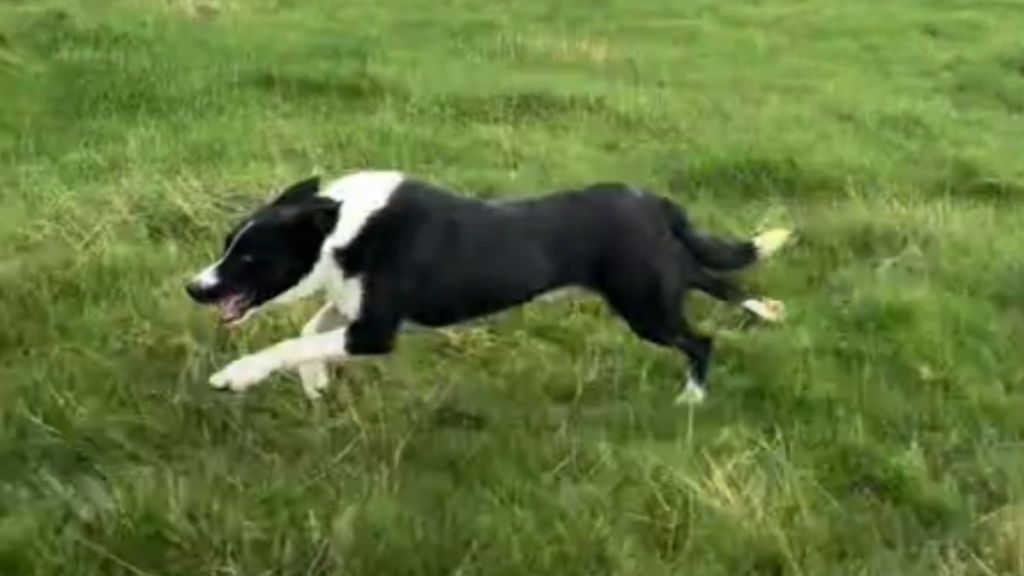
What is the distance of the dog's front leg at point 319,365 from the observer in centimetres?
642

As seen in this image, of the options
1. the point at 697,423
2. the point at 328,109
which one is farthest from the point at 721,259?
the point at 328,109

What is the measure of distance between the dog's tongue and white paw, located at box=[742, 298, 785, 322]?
7.44ft

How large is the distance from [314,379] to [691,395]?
4.57 ft

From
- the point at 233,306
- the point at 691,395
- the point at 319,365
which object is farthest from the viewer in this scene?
the point at 691,395

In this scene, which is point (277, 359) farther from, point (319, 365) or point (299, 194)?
point (299, 194)

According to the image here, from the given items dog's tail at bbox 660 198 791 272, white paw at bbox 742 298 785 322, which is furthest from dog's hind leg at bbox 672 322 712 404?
white paw at bbox 742 298 785 322

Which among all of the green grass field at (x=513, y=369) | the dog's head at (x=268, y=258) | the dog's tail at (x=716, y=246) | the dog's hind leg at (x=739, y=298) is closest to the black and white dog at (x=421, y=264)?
the dog's head at (x=268, y=258)

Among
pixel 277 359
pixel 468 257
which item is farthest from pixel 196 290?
pixel 468 257

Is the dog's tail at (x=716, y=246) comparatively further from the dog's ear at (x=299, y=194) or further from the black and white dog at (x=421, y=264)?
the dog's ear at (x=299, y=194)

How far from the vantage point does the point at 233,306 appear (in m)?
6.30

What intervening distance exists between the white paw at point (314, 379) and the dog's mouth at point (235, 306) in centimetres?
29

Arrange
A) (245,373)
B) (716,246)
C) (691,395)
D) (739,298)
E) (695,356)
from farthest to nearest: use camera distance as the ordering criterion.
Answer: (739,298) → (716,246) → (695,356) → (691,395) → (245,373)

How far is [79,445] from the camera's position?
6.01 meters

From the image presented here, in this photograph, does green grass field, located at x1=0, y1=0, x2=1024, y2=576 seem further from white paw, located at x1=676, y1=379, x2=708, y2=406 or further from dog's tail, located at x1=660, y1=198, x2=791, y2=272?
dog's tail, located at x1=660, y1=198, x2=791, y2=272
